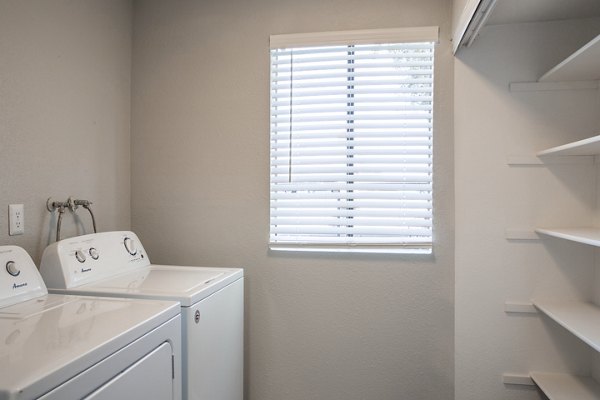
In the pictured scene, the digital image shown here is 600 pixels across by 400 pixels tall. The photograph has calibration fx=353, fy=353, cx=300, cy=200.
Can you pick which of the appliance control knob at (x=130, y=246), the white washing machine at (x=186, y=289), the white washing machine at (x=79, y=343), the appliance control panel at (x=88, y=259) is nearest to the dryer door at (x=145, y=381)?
the white washing machine at (x=79, y=343)

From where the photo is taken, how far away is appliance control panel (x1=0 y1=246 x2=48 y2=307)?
122 centimetres

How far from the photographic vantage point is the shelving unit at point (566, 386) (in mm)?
1547

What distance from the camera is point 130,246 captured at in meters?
1.79

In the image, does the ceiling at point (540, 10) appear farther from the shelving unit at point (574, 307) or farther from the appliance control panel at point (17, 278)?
the appliance control panel at point (17, 278)

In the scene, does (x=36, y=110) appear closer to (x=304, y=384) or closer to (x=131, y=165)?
(x=131, y=165)

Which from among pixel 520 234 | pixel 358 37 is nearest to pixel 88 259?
pixel 358 37

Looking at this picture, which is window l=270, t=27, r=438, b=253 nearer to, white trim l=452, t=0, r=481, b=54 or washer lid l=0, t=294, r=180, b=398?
white trim l=452, t=0, r=481, b=54

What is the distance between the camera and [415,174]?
188 cm

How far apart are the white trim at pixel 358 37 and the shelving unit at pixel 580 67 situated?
1.87ft

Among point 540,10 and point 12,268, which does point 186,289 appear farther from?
point 540,10

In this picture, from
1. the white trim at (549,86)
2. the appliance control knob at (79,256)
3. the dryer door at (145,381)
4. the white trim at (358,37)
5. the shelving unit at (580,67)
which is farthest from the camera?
the white trim at (358,37)

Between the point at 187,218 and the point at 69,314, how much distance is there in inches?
39.2

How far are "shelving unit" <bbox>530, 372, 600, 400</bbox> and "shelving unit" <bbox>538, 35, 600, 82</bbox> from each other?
1.43 metres

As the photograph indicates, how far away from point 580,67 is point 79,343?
2094 millimetres
